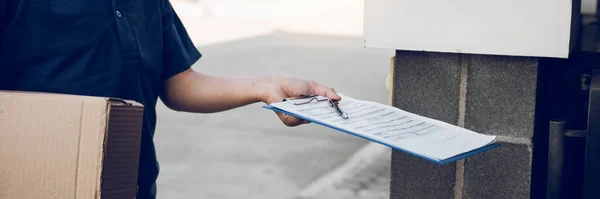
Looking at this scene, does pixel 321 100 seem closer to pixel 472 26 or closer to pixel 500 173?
pixel 472 26

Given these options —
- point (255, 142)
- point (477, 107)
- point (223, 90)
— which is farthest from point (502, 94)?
point (255, 142)

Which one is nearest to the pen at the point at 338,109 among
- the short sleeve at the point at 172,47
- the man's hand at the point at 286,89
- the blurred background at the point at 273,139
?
the man's hand at the point at 286,89

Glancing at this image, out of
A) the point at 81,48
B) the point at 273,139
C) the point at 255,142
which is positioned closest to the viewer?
the point at 81,48

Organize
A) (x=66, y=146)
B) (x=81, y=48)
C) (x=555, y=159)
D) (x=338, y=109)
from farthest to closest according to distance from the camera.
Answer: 1. (x=555, y=159)
2. (x=338, y=109)
3. (x=81, y=48)
4. (x=66, y=146)

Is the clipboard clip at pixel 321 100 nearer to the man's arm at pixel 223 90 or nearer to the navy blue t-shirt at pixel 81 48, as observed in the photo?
the man's arm at pixel 223 90

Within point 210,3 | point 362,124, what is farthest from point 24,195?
point 210,3

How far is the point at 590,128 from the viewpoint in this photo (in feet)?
6.73

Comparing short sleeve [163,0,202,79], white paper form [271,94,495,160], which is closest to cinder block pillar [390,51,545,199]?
white paper form [271,94,495,160]

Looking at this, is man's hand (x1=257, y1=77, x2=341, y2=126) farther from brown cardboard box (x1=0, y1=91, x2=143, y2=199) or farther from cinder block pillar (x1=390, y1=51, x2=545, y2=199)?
brown cardboard box (x1=0, y1=91, x2=143, y2=199)

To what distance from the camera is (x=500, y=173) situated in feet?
7.63

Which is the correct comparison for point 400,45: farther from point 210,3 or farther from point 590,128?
point 210,3

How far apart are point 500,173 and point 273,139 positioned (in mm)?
3829

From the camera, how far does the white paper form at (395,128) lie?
65.4 inches

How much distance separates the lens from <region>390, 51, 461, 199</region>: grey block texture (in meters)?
2.35
